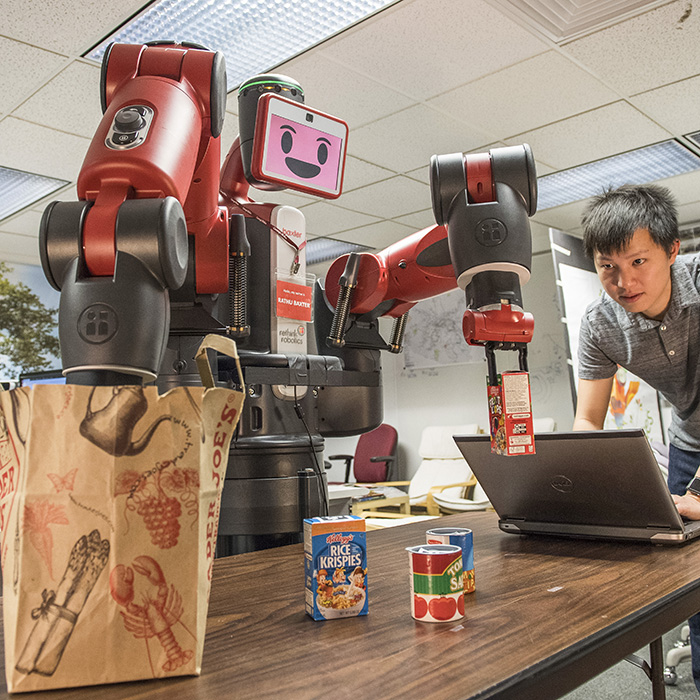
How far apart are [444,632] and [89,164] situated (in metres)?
0.59

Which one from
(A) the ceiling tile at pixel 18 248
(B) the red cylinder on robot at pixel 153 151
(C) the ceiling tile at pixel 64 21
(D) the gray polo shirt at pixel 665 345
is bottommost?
(D) the gray polo shirt at pixel 665 345

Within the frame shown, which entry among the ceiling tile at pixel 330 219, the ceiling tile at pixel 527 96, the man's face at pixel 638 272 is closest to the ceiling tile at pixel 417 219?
the ceiling tile at pixel 330 219

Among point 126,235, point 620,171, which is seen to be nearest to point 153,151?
point 126,235

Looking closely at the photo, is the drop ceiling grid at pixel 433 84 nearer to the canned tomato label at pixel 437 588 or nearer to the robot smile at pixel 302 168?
the robot smile at pixel 302 168

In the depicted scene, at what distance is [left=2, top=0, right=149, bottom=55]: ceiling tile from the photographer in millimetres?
2232


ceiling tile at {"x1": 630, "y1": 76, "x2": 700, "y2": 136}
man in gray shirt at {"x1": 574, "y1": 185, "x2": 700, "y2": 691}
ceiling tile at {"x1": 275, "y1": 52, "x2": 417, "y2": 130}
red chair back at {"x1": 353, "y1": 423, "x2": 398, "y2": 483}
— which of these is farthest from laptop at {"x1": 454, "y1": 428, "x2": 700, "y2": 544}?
red chair back at {"x1": 353, "y1": 423, "x2": 398, "y2": 483}

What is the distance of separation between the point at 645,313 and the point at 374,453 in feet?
15.4

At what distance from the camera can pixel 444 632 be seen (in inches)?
24.1

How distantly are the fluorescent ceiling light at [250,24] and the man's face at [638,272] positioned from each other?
1.39m

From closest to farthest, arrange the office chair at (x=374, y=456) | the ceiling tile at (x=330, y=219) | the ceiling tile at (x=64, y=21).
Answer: the ceiling tile at (x=64, y=21) → the ceiling tile at (x=330, y=219) → the office chair at (x=374, y=456)

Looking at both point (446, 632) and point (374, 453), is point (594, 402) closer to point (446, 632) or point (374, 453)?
point (446, 632)

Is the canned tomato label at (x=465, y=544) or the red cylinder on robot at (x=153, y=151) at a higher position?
the red cylinder on robot at (x=153, y=151)

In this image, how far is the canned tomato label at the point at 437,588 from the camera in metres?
0.64

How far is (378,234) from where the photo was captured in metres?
4.99
